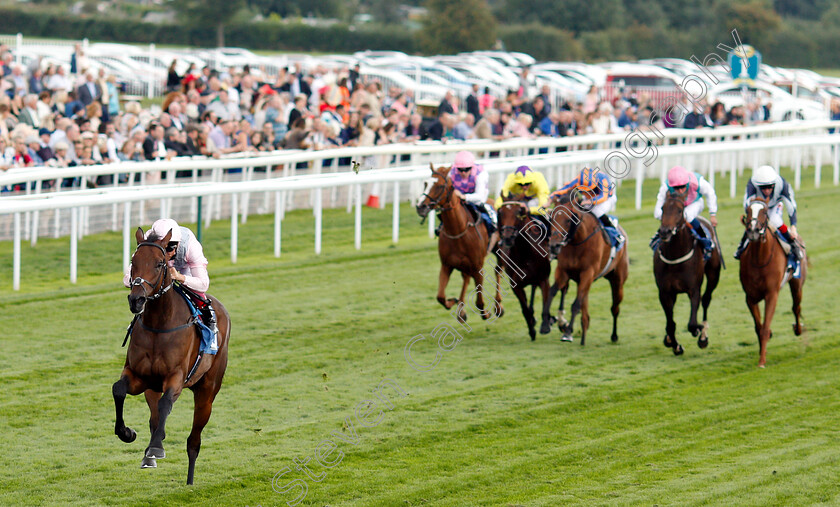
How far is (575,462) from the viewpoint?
6039 millimetres

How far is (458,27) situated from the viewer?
39812 mm

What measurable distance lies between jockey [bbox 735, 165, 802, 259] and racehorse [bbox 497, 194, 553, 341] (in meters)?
1.38

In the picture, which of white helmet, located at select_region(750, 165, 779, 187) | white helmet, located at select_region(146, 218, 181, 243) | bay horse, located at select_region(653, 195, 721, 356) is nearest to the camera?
white helmet, located at select_region(146, 218, 181, 243)

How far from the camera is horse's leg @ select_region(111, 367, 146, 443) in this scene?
500 cm

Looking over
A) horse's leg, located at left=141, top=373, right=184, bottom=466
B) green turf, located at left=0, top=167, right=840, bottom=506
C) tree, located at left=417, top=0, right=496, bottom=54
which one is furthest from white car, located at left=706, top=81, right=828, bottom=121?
horse's leg, located at left=141, top=373, right=184, bottom=466

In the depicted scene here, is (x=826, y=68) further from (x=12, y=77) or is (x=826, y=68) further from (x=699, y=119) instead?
(x=12, y=77)

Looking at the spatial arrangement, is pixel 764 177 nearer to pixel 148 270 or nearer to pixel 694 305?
pixel 694 305

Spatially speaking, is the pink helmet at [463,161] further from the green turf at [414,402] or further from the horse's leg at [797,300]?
the horse's leg at [797,300]

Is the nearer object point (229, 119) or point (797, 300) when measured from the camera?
point (797, 300)

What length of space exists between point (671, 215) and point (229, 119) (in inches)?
258

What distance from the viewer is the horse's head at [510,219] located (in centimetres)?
838

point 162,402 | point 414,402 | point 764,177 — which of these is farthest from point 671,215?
point 162,402

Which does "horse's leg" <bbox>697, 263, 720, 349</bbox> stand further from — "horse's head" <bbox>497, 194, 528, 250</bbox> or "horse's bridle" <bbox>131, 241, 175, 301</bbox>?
Answer: "horse's bridle" <bbox>131, 241, 175, 301</bbox>

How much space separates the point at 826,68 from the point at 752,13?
21.7 ft
